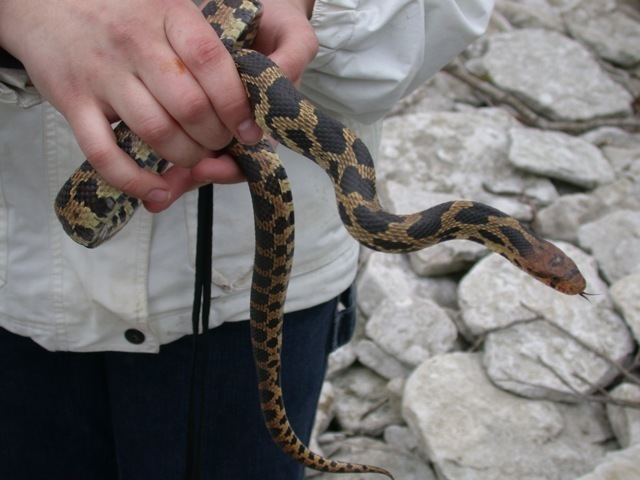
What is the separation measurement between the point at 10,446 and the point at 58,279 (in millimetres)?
705

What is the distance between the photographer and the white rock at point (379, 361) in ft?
14.0

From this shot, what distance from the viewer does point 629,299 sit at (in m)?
4.09

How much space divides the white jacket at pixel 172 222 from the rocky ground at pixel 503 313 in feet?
5.81

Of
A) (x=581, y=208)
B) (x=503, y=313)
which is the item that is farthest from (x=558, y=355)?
(x=581, y=208)

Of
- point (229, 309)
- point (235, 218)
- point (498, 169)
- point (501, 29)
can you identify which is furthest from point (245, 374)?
point (501, 29)

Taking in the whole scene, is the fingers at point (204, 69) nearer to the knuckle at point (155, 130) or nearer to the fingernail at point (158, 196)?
the knuckle at point (155, 130)

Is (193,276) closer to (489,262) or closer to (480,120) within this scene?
(489,262)

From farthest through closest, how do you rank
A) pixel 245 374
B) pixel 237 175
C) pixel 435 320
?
pixel 435 320, pixel 245 374, pixel 237 175

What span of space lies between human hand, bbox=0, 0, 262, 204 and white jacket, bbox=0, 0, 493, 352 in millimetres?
407

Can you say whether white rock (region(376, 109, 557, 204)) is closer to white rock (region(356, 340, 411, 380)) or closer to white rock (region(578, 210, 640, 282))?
white rock (region(578, 210, 640, 282))

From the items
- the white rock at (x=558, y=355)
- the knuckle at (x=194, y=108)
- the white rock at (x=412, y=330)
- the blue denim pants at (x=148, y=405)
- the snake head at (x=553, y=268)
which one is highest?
the knuckle at (x=194, y=108)

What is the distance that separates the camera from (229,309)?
2211mm

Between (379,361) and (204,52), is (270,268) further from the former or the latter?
(379,361)

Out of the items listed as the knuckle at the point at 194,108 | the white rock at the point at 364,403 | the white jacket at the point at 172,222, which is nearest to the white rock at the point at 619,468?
the white rock at the point at 364,403
